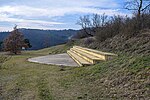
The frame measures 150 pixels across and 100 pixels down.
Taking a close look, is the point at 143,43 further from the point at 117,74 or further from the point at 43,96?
the point at 43,96

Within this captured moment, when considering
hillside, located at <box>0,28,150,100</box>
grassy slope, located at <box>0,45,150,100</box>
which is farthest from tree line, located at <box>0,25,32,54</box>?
grassy slope, located at <box>0,45,150,100</box>

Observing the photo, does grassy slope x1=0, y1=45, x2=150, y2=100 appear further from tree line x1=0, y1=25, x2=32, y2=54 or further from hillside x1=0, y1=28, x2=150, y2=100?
tree line x1=0, y1=25, x2=32, y2=54

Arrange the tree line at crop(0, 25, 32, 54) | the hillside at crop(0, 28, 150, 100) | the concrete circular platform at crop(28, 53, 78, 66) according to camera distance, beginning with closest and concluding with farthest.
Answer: the hillside at crop(0, 28, 150, 100), the concrete circular platform at crop(28, 53, 78, 66), the tree line at crop(0, 25, 32, 54)

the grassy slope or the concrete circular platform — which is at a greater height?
the grassy slope

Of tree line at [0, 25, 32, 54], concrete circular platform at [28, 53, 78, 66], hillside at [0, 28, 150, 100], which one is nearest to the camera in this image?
hillside at [0, 28, 150, 100]

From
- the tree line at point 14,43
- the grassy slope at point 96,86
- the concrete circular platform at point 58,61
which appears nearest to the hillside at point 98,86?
the grassy slope at point 96,86

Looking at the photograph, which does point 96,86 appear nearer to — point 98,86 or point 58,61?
point 98,86

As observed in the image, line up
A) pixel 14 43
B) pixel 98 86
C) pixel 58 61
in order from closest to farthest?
pixel 98 86, pixel 58 61, pixel 14 43

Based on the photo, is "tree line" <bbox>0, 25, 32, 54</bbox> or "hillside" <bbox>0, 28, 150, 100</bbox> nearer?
"hillside" <bbox>0, 28, 150, 100</bbox>

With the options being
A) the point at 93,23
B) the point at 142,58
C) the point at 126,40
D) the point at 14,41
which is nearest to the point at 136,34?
the point at 126,40

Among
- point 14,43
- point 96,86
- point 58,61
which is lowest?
point 58,61

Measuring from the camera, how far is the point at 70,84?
905 centimetres

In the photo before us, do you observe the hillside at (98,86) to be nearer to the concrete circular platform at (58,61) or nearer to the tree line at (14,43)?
the concrete circular platform at (58,61)

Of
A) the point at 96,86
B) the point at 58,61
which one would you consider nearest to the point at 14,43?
the point at 58,61
